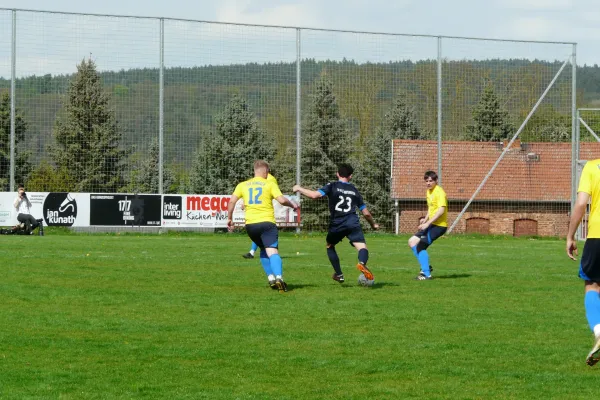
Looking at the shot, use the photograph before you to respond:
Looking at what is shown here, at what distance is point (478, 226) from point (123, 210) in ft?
47.2

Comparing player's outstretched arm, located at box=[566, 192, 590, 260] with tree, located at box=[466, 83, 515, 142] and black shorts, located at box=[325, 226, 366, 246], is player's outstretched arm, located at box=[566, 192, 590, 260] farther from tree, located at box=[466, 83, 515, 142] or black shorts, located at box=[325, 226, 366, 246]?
tree, located at box=[466, 83, 515, 142]

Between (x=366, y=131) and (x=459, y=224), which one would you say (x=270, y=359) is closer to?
(x=459, y=224)

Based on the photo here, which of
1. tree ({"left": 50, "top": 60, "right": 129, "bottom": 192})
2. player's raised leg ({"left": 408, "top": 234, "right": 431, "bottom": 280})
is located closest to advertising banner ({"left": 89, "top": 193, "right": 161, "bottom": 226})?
tree ({"left": 50, "top": 60, "right": 129, "bottom": 192})

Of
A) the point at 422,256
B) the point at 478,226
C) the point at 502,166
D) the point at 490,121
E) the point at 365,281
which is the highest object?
the point at 490,121

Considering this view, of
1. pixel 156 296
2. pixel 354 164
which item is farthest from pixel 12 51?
pixel 156 296

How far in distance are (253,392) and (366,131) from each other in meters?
38.2

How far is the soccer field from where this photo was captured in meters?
7.59

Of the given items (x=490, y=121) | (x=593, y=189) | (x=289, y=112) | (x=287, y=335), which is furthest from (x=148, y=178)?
(x=593, y=189)

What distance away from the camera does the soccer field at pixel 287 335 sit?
7.59 metres

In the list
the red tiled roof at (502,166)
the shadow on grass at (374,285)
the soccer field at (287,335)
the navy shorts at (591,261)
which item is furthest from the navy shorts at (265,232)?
the red tiled roof at (502,166)

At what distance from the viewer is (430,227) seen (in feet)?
57.8

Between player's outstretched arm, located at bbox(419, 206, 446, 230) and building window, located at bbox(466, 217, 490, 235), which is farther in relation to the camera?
building window, located at bbox(466, 217, 490, 235)

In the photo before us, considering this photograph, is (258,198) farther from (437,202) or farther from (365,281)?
(437,202)

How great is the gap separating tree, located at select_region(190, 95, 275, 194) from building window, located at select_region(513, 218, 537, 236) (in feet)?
35.0
